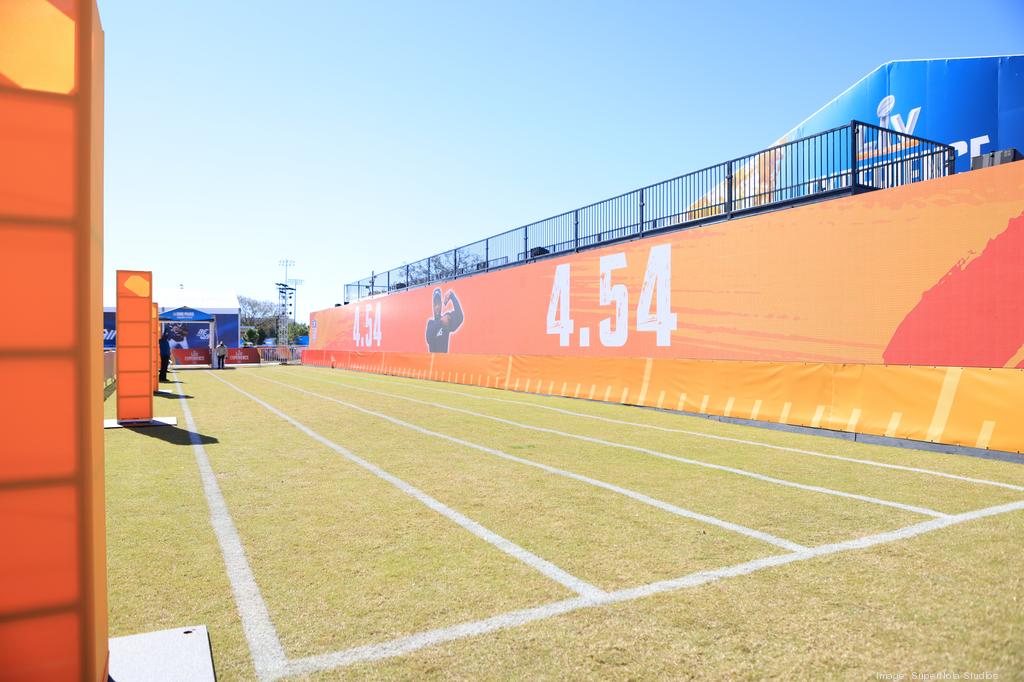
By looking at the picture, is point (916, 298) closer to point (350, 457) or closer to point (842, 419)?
point (842, 419)

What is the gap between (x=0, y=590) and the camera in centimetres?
209

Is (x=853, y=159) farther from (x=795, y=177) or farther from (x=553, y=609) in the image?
(x=553, y=609)

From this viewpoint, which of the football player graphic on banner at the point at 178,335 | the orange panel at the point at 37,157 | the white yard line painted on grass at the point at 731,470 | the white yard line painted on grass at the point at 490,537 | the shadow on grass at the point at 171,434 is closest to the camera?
the orange panel at the point at 37,157

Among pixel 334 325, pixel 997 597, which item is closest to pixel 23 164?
pixel 997 597

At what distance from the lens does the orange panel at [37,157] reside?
208cm

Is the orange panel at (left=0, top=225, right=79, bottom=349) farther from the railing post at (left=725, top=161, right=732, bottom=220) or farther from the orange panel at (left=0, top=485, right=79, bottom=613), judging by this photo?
the railing post at (left=725, top=161, right=732, bottom=220)

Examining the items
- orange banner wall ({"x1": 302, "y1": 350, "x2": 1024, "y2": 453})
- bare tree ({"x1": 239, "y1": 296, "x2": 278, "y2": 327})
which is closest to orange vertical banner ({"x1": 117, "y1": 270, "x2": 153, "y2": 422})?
orange banner wall ({"x1": 302, "y1": 350, "x2": 1024, "y2": 453})

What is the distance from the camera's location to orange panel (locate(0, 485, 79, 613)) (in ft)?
6.86

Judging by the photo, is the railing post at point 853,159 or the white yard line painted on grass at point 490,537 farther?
the railing post at point 853,159

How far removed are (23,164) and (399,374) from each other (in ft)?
93.6

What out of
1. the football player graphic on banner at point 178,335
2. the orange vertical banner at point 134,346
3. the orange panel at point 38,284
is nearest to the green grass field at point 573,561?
the orange panel at point 38,284

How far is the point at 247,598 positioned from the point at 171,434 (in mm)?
8042

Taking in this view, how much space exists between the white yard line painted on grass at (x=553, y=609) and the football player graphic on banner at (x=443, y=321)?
2437 cm

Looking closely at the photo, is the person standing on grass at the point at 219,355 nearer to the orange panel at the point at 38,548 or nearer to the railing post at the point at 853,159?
the railing post at the point at 853,159
